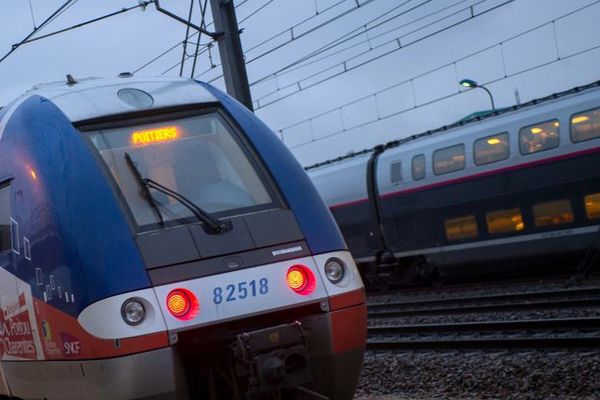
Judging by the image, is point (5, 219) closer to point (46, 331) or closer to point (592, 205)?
point (46, 331)

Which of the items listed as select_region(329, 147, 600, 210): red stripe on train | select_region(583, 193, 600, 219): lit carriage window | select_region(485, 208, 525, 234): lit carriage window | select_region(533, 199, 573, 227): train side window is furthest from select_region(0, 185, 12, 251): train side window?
select_region(485, 208, 525, 234): lit carriage window

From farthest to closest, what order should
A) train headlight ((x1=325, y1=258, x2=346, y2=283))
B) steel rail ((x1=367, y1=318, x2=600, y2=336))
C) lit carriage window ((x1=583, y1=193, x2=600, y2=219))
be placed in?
lit carriage window ((x1=583, y1=193, x2=600, y2=219)) < steel rail ((x1=367, y1=318, x2=600, y2=336)) < train headlight ((x1=325, y1=258, x2=346, y2=283))

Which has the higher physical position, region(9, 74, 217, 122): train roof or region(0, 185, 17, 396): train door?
region(9, 74, 217, 122): train roof

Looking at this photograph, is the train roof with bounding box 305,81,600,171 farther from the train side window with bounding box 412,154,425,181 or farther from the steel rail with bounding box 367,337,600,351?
the steel rail with bounding box 367,337,600,351

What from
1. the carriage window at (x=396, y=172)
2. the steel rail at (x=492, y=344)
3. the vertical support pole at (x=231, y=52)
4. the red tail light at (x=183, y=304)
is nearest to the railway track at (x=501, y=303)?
the steel rail at (x=492, y=344)

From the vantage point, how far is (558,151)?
17.5m

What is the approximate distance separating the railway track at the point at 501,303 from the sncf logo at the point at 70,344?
352 inches

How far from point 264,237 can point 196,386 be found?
95 cm

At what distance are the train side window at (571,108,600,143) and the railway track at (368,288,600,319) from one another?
3.65m

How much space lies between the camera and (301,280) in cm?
536

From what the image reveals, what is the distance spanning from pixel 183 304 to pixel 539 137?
1393 cm

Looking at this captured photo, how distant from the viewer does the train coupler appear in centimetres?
500

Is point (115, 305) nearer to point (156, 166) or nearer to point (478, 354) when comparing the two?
point (156, 166)

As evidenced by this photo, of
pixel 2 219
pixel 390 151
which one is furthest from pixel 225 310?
pixel 390 151
